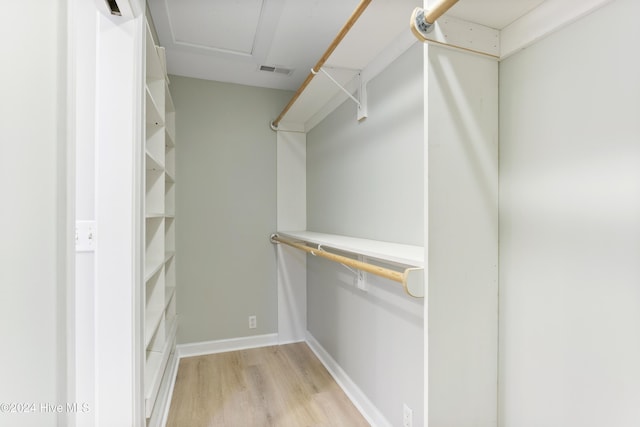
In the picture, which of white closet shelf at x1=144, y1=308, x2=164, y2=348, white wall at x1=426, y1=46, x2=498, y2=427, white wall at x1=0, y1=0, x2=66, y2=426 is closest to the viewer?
white wall at x1=0, y1=0, x2=66, y2=426

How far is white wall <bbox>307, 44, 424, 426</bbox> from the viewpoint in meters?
1.38

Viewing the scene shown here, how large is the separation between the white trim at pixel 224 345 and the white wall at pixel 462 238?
2190mm

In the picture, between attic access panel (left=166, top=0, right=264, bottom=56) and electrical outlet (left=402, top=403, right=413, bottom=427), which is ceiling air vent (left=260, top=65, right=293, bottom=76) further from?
electrical outlet (left=402, top=403, right=413, bottom=427)

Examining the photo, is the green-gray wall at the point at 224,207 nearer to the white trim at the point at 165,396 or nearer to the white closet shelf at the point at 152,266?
the white trim at the point at 165,396

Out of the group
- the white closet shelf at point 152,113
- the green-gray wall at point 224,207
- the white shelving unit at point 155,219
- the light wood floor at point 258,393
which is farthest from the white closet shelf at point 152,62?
the light wood floor at point 258,393

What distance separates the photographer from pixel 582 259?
0.75 m

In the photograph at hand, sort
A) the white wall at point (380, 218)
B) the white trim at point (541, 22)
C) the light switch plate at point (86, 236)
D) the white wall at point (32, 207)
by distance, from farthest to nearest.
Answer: the white wall at point (380, 218) → the light switch plate at point (86, 236) → the white trim at point (541, 22) → the white wall at point (32, 207)

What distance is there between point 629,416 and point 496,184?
2.02 ft

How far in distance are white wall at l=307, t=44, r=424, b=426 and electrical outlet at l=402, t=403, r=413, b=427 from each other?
0.03 meters

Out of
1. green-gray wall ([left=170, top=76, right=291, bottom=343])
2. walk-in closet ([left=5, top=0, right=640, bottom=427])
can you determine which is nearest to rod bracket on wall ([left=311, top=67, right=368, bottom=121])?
walk-in closet ([left=5, top=0, right=640, bottom=427])

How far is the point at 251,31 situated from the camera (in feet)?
6.42

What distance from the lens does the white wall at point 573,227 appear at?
0.68 meters

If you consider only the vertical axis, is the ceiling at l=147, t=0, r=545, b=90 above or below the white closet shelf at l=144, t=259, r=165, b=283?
above

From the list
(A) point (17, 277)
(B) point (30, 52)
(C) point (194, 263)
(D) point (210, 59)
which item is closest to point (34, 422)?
(A) point (17, 277)
